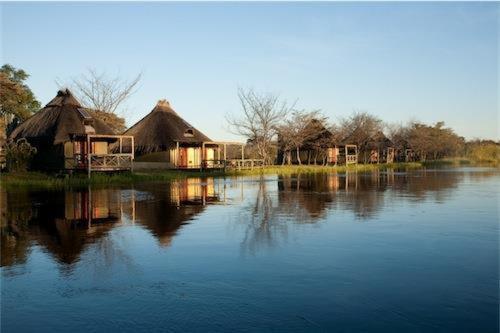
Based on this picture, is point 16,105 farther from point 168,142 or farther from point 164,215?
point 164,215

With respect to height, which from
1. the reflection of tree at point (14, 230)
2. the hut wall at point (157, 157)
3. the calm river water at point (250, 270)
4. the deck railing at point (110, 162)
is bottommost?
the calm river water at point (250, 270)

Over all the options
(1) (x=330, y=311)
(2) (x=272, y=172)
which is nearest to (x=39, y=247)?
(1) (x=330, y=311)

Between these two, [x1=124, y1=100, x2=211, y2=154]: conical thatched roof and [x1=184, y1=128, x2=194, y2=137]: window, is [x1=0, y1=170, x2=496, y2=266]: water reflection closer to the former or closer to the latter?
[x1=124, y1=100, x2=211, y2=154]: conical thatched roof

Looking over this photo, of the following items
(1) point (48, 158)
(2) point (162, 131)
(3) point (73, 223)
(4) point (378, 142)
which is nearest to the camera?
(3) point (73, 223)

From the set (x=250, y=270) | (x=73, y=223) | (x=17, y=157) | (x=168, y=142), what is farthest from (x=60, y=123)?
(x=250, y=270)

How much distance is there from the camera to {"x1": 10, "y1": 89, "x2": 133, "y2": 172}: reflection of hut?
31844 mm

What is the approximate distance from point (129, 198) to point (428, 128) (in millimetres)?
79981

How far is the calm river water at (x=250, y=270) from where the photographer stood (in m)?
5.25

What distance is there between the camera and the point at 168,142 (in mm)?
39000

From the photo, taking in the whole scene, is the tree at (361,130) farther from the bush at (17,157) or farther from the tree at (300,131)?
the bush at (17,157)

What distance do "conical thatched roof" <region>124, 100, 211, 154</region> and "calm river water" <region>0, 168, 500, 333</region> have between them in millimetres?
24935

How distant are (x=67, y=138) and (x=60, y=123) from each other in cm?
166

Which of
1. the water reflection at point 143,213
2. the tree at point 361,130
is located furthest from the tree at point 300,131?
the water reflection at point 143,213

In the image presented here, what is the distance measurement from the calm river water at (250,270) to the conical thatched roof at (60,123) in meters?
19.3
